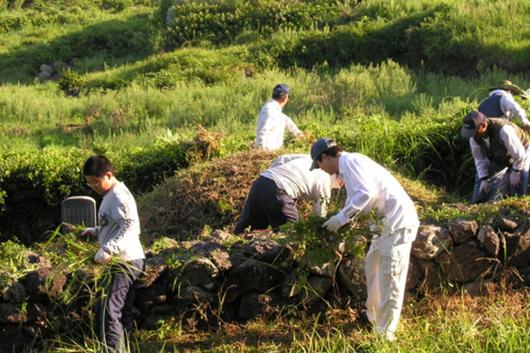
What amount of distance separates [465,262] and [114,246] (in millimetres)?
2923

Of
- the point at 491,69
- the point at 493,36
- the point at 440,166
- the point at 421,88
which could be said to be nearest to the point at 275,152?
the point at 440,166

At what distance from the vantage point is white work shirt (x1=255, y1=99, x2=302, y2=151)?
10477 mm

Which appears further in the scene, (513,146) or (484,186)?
(484,186)

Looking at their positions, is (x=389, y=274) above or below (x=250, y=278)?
above

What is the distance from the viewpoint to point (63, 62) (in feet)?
82.7

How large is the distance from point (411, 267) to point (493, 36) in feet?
41.4

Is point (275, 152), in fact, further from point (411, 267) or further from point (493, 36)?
point (493, 36)

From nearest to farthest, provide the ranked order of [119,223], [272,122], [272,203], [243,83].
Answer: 1. [119,223]
2. [272,203]
3. [272,122]
4. [243,83]

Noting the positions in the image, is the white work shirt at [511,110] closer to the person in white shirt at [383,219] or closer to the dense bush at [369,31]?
the person in white shirt at [383,219]

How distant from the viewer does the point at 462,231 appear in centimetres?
693

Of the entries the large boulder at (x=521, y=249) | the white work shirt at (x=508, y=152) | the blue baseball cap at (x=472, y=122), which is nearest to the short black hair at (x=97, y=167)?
the large boulder at (x=521, y=249)

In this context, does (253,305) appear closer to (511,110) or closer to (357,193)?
(357,193)

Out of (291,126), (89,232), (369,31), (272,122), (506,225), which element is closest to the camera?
(89,232)

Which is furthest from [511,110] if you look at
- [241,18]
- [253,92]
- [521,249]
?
[241,18]
